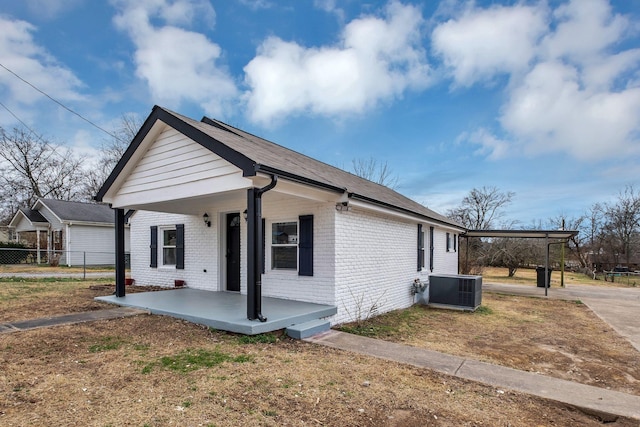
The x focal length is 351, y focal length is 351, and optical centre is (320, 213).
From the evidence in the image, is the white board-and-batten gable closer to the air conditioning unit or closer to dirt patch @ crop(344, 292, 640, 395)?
dirt patch @ crop(344, 292, 640, 395)

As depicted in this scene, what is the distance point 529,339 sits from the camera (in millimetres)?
6703

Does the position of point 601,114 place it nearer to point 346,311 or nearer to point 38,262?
point 346,311

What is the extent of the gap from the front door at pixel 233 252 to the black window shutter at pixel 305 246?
2409mm

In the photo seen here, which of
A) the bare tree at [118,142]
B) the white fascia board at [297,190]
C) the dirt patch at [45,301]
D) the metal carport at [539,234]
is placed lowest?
the dirt patch at [45,301]

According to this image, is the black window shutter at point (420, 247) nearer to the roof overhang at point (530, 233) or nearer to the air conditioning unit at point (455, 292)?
the air conditioning unit at point (455, 292)

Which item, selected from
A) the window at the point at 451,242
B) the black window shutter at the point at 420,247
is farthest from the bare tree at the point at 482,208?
the black window shutter at the point at 420,247

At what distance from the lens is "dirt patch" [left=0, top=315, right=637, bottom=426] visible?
297 cm

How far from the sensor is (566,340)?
6.69 metres

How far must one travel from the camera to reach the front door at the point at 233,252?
8969 mm

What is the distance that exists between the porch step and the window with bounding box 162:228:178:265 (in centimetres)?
639

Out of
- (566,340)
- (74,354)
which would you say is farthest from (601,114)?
(74,354)

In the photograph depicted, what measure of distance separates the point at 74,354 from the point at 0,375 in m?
0.81

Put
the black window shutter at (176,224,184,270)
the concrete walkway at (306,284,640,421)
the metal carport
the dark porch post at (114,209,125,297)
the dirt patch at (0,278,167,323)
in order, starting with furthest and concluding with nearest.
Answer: the metal carport
the black window shutter at (176,224,184,270)
the dark porch post at (114,209,125,297)
the dirt patch at (0,278,167,323)
the concrete walkway at (306,284,640,421)

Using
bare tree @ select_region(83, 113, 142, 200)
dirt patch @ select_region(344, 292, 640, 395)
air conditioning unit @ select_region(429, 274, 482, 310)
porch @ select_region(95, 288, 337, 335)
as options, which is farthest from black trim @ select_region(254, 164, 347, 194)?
bare tree @ select_region(83, 113, 142, 200)
